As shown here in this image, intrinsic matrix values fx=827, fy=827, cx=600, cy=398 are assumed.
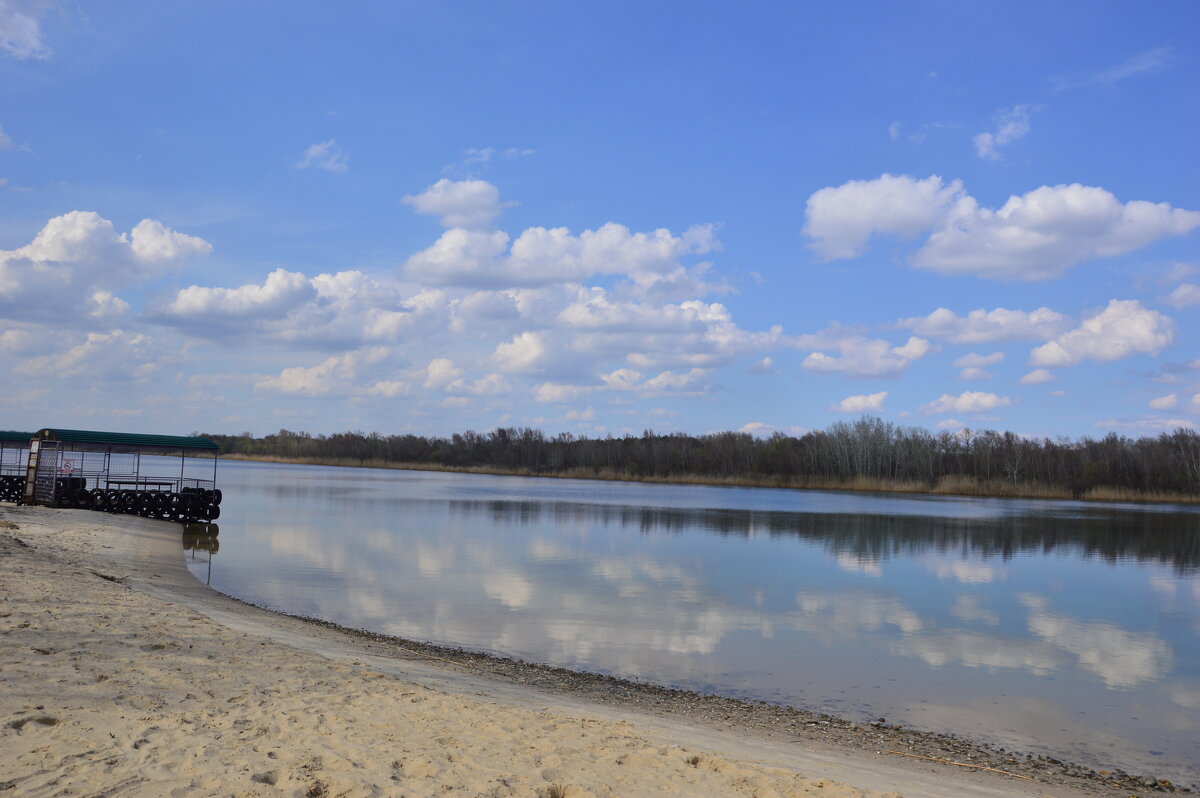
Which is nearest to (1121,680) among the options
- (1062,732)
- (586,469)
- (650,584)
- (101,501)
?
(1062,732)

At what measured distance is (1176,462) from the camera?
226ft

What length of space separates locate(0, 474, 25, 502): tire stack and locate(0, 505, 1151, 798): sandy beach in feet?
86.5

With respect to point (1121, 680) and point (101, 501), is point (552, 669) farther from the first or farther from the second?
point (101, 501)

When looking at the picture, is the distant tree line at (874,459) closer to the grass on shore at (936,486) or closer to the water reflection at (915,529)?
the grass on shore at (936,486)

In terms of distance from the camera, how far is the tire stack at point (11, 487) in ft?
107

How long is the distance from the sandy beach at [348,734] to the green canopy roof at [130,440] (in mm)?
22023

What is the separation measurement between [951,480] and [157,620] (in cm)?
7278

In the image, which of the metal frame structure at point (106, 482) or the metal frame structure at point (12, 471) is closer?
the metal frame structure at point (106, 482)

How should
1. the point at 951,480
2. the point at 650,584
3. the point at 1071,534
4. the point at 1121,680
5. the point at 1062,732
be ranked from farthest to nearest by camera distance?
the point at 951,480 → the point at 1071,534 → the point at 650,584 → the point at 1121,680 → the point at 1062,732

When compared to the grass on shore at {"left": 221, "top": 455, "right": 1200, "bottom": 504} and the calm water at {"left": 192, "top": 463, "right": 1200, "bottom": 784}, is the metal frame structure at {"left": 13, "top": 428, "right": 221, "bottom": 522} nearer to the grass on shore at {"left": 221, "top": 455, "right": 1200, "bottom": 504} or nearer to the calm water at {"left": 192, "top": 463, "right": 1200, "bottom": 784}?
the calm water at {"left": 192, "top": 463, "right": 1200, "bottom": 784}

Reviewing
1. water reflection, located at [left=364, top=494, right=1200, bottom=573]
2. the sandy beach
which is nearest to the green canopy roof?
water reflection, located at [left=364, top=494, right=1200, bottom=573]

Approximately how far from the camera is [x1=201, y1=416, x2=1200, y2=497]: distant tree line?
69.4 metres

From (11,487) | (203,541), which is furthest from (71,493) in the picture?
(203,541)

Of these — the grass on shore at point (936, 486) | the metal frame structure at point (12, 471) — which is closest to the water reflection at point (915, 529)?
the metal frame structure at point (12, 471)
